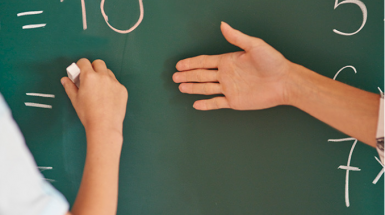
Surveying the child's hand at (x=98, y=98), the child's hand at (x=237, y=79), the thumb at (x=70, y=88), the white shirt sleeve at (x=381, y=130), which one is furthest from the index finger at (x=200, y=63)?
the white shirt sleeve at (x=381, y=130)

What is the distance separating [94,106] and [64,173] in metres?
0.26

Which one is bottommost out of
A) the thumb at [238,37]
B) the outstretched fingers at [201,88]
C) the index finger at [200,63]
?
the outstretched fingers at [201,88]

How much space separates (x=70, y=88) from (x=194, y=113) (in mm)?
339

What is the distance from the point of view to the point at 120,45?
742 mm

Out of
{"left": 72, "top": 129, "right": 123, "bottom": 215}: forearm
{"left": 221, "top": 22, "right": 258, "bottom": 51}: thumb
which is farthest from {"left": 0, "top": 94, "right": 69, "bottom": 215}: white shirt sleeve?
{"left": 221, "top": 22, "right": 258, "bottom": 51}: thumb

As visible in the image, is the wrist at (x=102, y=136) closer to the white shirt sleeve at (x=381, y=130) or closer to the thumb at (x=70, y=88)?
the thumb at (x=70, y=88)

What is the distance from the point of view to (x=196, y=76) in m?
0.74

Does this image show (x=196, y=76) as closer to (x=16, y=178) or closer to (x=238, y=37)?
(x=238, y=37)

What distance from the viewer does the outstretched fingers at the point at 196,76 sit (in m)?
0.73

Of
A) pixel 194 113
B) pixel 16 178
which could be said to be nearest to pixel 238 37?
pixel 194 113

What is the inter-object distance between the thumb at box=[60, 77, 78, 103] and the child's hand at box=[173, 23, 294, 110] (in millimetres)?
266

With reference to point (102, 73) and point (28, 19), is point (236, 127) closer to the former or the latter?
point (102, 73)

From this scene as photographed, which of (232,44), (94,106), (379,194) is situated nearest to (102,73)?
(94,106)

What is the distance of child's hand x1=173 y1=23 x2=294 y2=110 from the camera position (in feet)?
2.25
